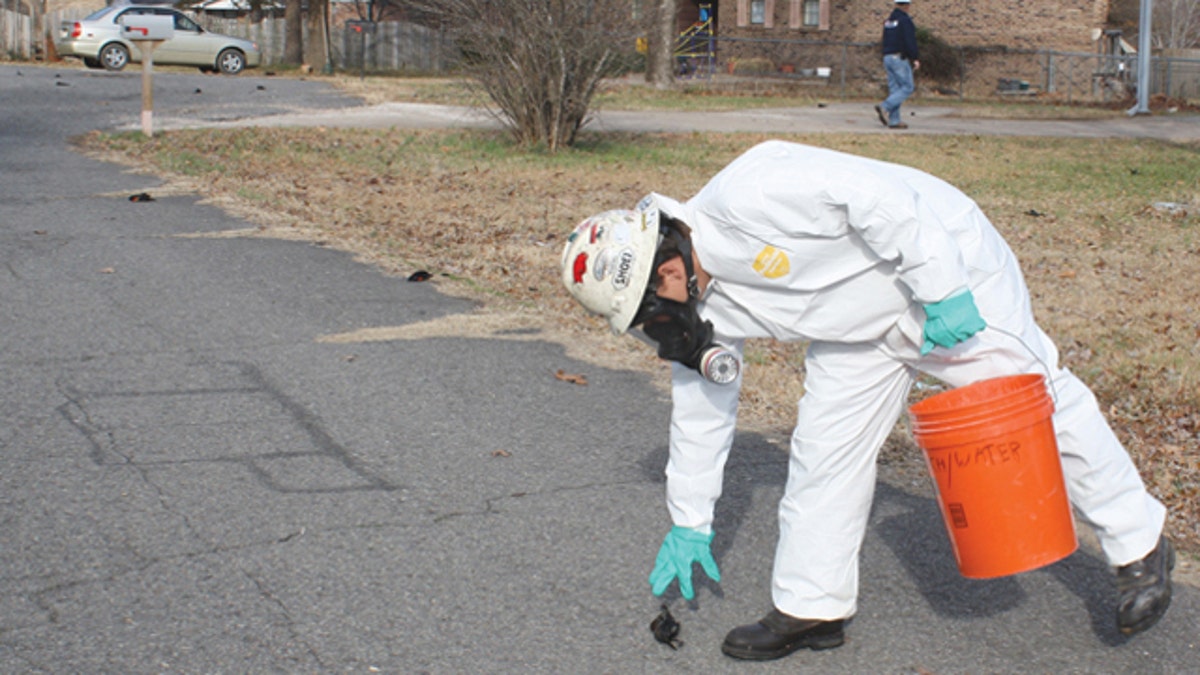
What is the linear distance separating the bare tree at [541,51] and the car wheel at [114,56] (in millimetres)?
16573

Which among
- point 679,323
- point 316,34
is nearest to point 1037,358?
point 679,323

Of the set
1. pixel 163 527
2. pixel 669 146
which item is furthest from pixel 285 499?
pixel 669 146

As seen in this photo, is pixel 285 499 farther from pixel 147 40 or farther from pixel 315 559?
pixel 147 40

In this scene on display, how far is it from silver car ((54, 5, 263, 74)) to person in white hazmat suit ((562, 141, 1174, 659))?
2681cm

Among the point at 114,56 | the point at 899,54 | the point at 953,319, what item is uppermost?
the point at 114,56

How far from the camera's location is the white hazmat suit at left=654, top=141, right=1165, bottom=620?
3287 mm

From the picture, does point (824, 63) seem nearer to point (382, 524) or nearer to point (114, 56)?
point (114, 56)

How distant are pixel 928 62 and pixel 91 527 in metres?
38.8

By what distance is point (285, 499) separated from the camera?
444 cm

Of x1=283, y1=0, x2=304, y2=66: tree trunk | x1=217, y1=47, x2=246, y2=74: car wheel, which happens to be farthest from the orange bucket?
x1=283, y1=0, x2=304, y2=66: tree trunk

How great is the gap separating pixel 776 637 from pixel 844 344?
790mm

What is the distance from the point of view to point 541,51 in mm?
14422

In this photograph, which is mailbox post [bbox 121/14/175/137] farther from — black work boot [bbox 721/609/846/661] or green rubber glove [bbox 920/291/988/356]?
green rubber glove [bbox 920/291/988/356]

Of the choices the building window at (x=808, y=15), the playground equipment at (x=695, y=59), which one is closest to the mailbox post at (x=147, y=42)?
the playground equipment at (x=695, y=59)
